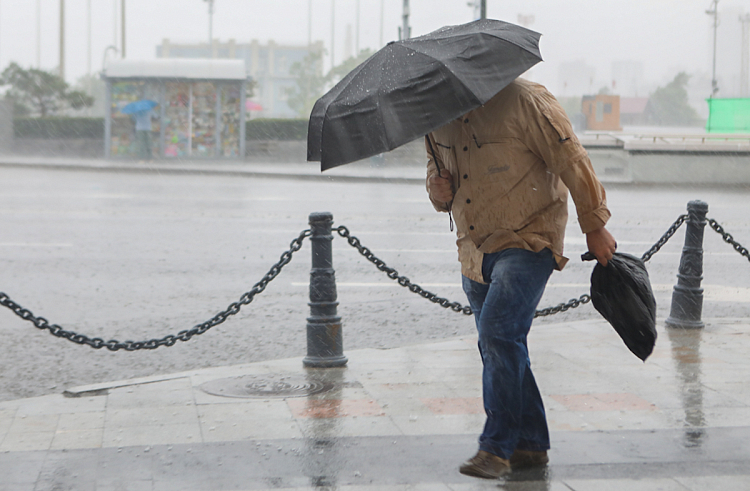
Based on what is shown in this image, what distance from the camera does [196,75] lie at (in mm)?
27531

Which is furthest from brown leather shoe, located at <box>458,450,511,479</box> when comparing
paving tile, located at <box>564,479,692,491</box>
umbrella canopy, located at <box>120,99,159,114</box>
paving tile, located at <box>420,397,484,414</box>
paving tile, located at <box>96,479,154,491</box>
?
umbrella canopy, located at <box>120,99,159,114</box>

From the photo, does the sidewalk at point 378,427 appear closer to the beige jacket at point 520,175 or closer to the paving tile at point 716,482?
the paving tile at point 716,482

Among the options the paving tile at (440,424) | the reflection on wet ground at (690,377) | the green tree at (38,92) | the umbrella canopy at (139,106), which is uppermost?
the green tree at (38,92)

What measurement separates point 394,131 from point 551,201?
740 millimetres

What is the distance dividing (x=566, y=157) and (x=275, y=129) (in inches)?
1146

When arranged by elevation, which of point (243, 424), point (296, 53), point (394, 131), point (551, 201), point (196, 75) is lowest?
point (243, 424)

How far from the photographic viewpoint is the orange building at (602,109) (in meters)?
46.4

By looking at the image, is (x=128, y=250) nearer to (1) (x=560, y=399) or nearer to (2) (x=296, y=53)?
(1) (x=560, y=399)

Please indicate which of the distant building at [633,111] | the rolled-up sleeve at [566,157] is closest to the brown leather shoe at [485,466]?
the rolled-up sleeve at [566,157]

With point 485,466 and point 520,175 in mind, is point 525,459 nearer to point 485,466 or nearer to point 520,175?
point 485,466

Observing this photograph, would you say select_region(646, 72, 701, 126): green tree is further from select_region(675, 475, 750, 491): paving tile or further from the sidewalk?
select_region(675, 475, 750, 491): paving tile

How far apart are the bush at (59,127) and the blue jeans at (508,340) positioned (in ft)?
97.8

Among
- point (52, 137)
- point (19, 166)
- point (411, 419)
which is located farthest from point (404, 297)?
point (52, 137)

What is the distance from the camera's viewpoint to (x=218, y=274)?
8.86m
